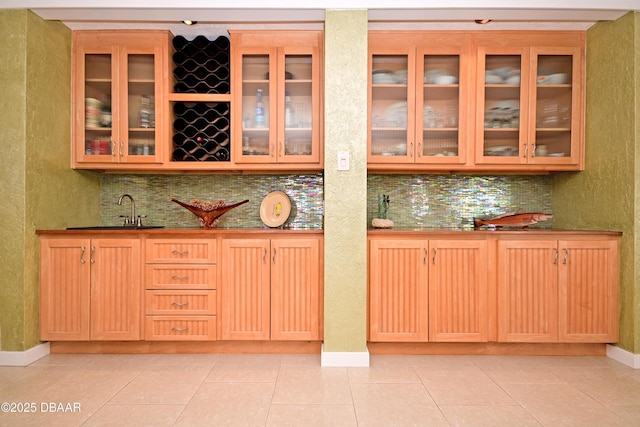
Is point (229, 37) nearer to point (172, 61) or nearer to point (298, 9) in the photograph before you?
point (172, 61)

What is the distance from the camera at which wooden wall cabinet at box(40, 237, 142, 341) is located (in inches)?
118

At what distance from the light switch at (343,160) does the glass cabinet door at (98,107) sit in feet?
5.81

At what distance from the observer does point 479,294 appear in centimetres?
302

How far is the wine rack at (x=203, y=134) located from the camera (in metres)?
3.33

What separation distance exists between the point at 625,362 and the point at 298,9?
Result: 326 centimetres

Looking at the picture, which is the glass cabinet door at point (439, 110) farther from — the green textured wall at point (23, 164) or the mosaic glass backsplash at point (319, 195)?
the green textured wall at point (23, 164)

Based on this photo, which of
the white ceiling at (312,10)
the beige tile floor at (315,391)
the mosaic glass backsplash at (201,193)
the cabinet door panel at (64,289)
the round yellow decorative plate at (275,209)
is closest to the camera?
the beige tile floor at (315,391)

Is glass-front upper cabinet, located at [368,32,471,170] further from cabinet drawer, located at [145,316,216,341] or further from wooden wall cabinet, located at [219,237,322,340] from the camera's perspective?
cabinet drawer, located at [145,316,216,341]

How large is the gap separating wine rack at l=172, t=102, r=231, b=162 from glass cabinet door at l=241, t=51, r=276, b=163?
17 cm

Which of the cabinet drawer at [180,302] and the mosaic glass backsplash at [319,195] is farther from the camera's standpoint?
the mosaic glass backsplash at [319,195]

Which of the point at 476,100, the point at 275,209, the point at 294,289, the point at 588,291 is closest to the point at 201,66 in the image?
the point at 275,209

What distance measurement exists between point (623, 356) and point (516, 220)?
1.15 meters

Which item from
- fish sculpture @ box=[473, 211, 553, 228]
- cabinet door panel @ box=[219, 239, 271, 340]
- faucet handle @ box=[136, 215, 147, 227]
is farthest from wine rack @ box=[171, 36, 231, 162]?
fish sculpture @ box=[473, 211, 553, 228]

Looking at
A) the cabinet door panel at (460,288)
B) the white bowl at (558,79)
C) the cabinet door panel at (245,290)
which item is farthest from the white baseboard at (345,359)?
the white bowl at (558,79)
